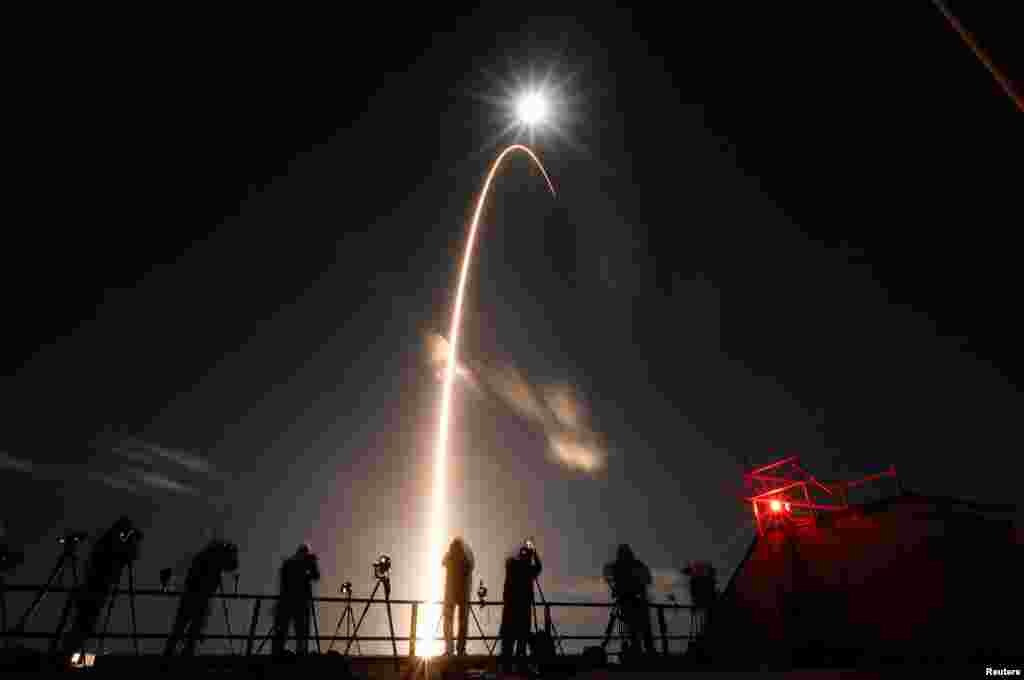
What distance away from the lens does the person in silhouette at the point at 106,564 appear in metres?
9.31

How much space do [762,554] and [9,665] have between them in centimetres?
1595

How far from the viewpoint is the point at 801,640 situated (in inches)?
504

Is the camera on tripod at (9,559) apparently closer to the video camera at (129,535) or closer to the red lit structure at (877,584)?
the video camera at (129,535)

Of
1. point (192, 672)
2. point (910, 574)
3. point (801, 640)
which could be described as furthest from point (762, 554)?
point (192, 672)

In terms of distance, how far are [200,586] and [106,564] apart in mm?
1769

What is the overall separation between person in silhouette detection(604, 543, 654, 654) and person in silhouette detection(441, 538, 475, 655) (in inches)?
149

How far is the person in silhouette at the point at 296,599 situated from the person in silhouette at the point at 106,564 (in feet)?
9.71

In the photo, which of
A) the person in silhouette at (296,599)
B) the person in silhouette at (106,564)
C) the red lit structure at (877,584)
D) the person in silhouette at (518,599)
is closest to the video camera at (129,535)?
the person in silhouette at (106,564)

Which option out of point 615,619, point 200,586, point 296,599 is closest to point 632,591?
point 615,619

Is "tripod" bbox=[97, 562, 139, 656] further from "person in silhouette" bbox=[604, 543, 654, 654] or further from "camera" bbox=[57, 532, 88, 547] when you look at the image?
"person in silhouette" bbox=[604, 543, 654, 654]

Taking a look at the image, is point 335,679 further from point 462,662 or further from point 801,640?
point 801,640

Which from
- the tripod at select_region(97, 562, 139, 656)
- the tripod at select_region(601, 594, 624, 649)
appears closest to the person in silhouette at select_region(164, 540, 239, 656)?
the tripod at select_region(97, 562, 139, 656)

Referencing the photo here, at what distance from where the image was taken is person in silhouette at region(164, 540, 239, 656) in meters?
10.0

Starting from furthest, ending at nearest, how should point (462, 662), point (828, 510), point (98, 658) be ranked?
point (828, 510) → point (462, 662) → point (98, 658)
